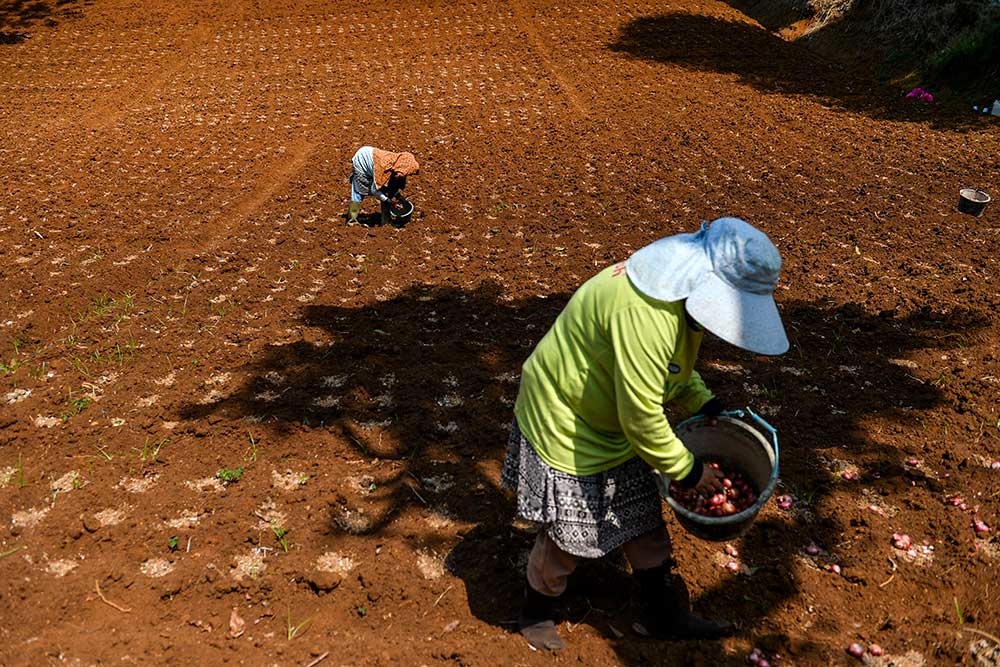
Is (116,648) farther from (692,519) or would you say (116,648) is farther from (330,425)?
(692,519)

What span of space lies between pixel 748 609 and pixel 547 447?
1.36 m

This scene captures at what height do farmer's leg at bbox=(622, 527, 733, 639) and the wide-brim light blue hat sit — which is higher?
the wide-brim light blue hat

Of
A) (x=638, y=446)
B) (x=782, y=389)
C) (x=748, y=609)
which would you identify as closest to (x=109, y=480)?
(x=638, y=446)

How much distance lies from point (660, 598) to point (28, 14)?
68.6ft

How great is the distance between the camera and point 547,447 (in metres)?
2.48

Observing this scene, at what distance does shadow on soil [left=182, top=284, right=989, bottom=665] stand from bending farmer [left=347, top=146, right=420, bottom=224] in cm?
177

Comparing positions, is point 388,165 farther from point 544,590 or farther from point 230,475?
point 544,590

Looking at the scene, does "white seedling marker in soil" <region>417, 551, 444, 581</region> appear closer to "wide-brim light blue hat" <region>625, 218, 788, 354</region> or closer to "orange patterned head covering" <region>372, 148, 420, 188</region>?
"wide-brim light blue hat" <region>625, 218, 788, 354</region>

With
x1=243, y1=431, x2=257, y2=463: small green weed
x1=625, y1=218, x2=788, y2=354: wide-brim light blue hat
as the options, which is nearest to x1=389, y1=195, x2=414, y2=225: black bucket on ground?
x1=243, y1=431, x2=257, y2=463: small green weed

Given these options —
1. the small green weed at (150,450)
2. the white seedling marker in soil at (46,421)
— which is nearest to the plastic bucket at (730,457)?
the small green weed at (150,450)

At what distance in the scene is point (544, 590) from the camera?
2.81 metres

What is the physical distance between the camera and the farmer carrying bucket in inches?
84.9

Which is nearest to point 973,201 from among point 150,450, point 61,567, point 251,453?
point 251,453

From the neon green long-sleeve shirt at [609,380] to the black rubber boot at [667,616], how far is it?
620 millimetres
